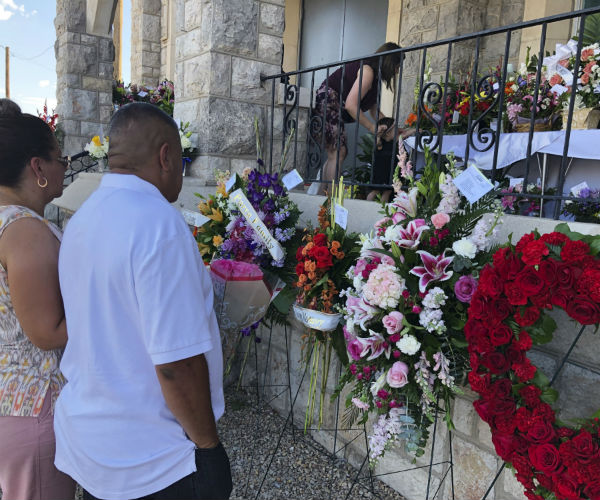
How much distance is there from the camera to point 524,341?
1.45 metres

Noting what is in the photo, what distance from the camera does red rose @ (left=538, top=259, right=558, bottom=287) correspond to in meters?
1.37

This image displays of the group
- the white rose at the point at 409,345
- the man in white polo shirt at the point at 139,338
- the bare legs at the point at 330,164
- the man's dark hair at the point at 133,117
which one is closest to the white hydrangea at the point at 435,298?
the white rose at the point at 409,345

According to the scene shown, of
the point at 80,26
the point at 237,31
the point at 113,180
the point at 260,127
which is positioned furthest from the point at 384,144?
the point at 80,26

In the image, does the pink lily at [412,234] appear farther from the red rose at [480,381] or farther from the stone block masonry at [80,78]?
the stone block masonry at [80,78]

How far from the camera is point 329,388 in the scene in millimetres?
2922

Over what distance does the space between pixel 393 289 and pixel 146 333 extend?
2.95 feet

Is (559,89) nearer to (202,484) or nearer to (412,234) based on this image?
(412,234)

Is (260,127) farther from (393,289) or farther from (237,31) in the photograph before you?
(393,289)

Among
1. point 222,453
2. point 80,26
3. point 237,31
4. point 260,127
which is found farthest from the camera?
point 80,26

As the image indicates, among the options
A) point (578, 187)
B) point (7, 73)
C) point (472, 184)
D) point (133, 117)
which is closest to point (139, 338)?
point (133, 117)

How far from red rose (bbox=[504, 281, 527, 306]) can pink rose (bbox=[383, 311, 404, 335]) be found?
388 mm

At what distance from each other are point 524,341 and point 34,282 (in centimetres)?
148

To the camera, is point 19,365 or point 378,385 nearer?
point 19,365

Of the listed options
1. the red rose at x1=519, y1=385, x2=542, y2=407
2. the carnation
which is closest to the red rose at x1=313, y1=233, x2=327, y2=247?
the carnation
